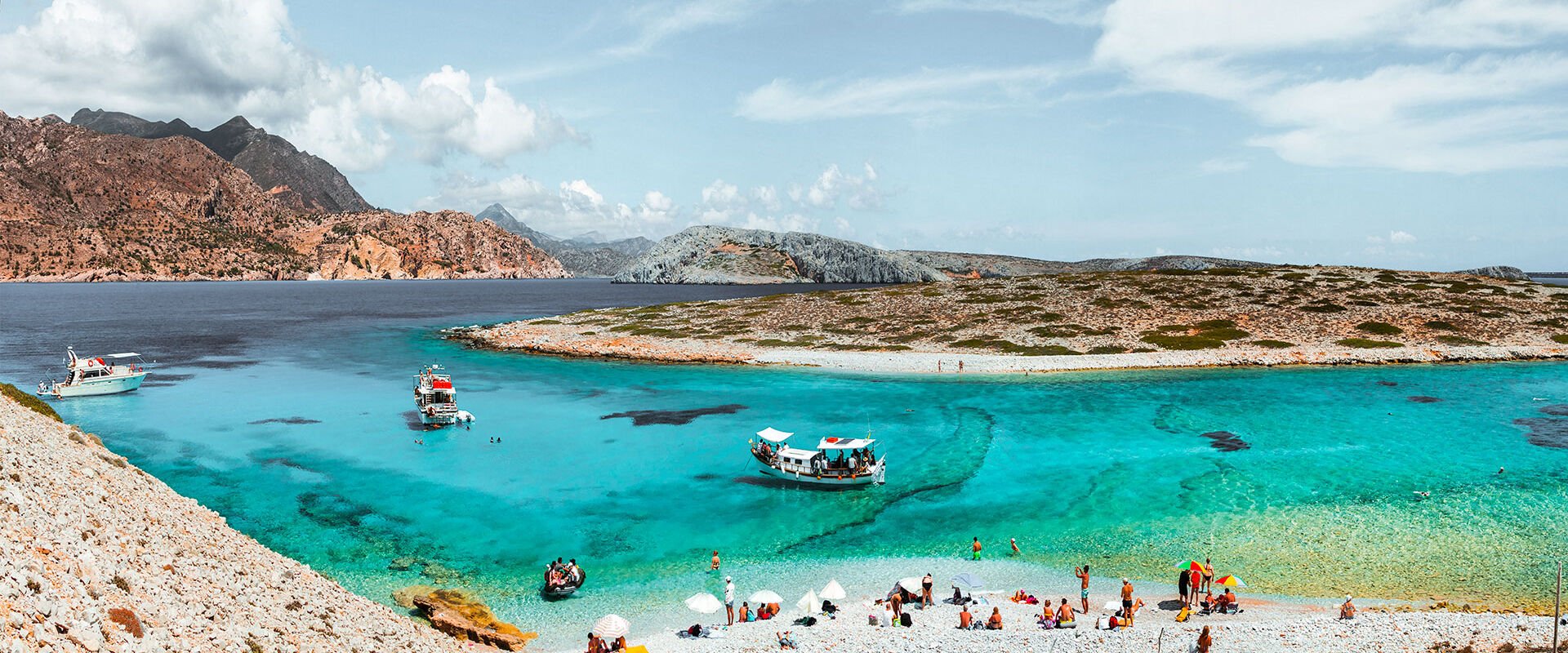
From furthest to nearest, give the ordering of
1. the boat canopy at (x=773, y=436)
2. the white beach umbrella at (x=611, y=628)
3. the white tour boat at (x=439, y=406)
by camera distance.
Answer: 1. the white tour boat at (x=439, y=406)
2. the boat canopy at (x=773, y=436)
3. the white beach umbrella at (x=611, y=628)

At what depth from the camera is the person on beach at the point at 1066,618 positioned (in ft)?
96.2

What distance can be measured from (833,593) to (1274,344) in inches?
3956

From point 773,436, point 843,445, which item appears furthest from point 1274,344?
point 773,436

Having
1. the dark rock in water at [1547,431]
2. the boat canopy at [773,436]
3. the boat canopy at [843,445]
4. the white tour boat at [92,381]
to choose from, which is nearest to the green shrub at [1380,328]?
the dark rock in water at [1547,431]

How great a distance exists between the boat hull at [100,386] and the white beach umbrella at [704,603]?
8373 cm

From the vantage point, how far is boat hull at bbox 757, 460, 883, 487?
4900 centimetres

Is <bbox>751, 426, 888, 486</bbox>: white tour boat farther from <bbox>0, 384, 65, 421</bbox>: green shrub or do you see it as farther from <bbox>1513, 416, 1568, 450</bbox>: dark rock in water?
<bbox>1513, 416, 1568, 450</bbox>: dark rock in water

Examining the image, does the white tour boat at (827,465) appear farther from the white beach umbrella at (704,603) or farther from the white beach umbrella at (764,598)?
the white beach umbrella at (704,603)

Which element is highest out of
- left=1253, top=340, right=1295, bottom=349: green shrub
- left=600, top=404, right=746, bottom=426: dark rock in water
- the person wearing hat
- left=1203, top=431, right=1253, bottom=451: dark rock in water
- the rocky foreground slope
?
left=1253, top=340, right=1295, bottom=349: green shrub

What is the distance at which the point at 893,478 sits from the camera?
50.9m

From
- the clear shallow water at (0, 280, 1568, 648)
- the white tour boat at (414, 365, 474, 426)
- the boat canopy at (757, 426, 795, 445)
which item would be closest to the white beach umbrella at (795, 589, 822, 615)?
the clear shallow water at (0, 280, 1568, 648)

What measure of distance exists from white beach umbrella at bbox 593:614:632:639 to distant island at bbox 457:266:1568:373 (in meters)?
73.0

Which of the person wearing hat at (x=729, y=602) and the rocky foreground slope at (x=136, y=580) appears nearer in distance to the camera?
the rocky foreground slope at (x=136, y=580)

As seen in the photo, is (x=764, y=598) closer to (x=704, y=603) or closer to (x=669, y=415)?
(x=704, y=603)
